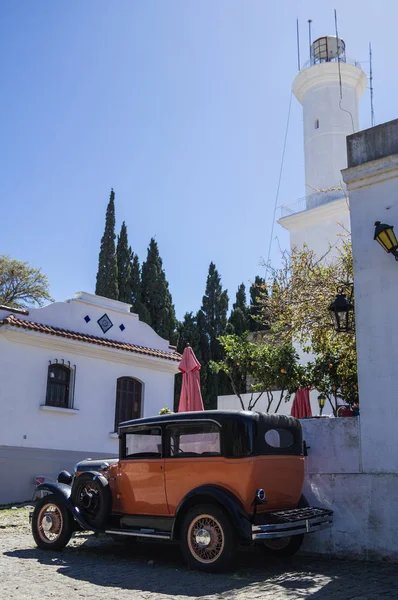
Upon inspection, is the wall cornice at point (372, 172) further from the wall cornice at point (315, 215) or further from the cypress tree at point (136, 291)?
the cypress tree at point (136, 291)

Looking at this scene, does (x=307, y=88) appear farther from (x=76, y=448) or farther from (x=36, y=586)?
(x=36, y=586)

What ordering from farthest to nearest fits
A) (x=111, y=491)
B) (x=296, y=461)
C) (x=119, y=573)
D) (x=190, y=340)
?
(x=190, y=340) → (x=111, y=491) → (x=296, y=461) → (x=119, y=573)

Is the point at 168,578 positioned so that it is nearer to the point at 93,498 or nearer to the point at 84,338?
the point at 93,498

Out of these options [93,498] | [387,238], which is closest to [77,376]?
[93,498]

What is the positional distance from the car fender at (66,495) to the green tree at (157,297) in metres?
21.8

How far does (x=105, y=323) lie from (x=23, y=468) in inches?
192

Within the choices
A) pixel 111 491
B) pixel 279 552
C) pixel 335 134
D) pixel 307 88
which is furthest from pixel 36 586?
pixel 307 88

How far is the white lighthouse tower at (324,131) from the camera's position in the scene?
2494 centimetres

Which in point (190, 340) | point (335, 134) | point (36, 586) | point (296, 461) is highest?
point (335, 134)

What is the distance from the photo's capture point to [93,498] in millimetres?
7547

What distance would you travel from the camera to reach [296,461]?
7086mm

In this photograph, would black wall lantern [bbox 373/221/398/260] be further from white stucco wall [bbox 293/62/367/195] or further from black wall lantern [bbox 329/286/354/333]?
white stucco wall [bbox 293/62/367/195]

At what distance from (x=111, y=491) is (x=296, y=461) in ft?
7.98

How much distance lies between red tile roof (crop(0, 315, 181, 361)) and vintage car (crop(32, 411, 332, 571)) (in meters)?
7.35
